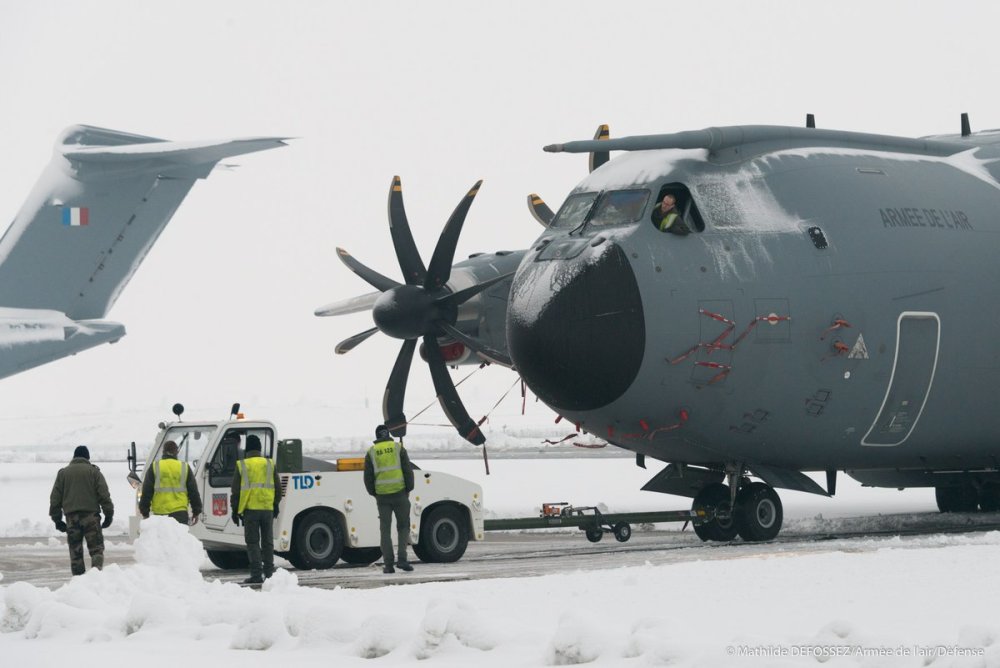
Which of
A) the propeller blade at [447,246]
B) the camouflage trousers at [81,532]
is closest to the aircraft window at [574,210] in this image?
the propeller blade at [447,246]

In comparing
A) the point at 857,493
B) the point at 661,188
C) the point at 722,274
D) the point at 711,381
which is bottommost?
the point at 857,493

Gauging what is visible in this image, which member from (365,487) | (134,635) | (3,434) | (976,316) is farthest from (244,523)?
(3,434)

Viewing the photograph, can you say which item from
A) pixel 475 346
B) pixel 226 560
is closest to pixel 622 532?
pixel 475 346

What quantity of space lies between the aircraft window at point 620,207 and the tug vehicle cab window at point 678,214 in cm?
21

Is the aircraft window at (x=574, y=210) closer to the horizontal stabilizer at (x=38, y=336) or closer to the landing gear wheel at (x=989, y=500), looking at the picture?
the landing gear wheel at (x=989, y=500)

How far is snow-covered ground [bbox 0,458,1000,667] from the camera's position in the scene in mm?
9594

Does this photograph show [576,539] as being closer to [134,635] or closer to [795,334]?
[795,334]

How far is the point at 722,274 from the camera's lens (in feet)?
62.3

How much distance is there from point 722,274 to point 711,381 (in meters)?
1.40

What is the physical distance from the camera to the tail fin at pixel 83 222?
36781 mm

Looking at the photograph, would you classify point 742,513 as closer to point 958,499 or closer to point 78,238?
point 958,499

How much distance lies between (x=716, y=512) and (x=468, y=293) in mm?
5596

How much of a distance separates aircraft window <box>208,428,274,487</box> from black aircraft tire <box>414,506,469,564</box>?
236cm

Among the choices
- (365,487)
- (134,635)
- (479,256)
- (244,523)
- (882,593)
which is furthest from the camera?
(479,256)
